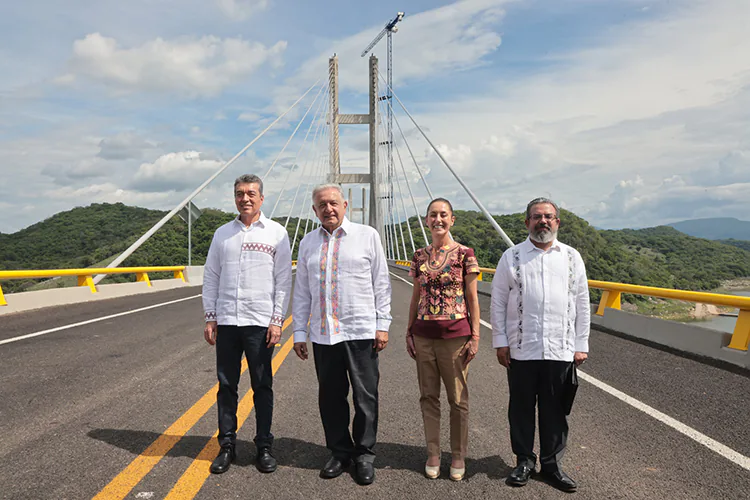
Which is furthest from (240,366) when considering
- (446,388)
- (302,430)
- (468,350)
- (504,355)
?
(504,355)

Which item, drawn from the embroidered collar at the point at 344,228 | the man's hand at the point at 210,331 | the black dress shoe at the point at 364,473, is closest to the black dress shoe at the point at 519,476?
the black dress shoe at the point at 364,473

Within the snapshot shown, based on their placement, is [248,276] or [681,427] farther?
[681,427]

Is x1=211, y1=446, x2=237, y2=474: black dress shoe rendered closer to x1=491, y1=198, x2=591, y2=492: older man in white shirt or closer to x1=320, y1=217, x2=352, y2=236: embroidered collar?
x1=320, y1=217, x2=352, y2=236: embroidered collar

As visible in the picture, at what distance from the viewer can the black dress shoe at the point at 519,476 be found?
3.22 metres

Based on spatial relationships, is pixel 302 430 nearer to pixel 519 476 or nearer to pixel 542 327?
pixel 519 476

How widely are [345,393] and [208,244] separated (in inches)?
1338

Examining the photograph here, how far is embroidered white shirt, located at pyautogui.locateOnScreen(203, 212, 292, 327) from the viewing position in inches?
143

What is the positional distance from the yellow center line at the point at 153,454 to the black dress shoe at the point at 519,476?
210 cm

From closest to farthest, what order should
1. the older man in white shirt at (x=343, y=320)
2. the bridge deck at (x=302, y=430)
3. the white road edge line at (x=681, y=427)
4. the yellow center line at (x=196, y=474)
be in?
the yellow center line at (x=196, y=474) < the bridge deck at (x=302, y=430) < the older man in white shirt at (x=343, y=320) < the white road edge line at (x=681, y=427)

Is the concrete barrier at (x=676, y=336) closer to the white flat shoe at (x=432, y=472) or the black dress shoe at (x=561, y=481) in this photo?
the black dress shoe at (x=561, y=481)

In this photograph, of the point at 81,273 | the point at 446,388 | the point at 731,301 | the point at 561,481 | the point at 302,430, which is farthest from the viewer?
the point at 81,273

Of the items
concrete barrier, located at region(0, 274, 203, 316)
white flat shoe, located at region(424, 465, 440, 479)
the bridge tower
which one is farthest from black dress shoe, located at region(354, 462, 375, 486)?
the bridge tower

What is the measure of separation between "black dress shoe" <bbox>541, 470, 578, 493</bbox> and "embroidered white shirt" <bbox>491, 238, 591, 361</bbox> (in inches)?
25.9

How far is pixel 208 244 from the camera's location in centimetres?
3591
